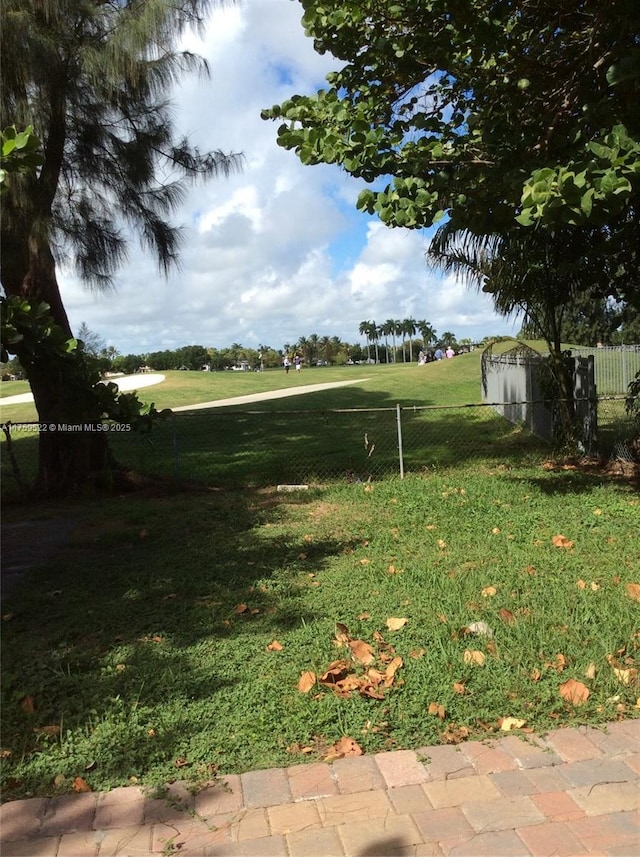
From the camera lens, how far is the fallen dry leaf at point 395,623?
3708 mm

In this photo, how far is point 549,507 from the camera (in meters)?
6.42

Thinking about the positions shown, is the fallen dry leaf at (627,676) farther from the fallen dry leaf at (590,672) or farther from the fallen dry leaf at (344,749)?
the fallen dry leaf at (344,749)

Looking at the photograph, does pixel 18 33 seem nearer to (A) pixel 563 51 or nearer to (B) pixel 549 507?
(A) pixel 563 51

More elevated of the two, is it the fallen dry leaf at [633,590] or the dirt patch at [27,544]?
the dirt patch at [27,544]

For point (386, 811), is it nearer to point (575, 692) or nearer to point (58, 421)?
point (575, 692)

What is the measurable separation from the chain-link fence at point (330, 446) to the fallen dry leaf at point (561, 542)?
3.08 metres

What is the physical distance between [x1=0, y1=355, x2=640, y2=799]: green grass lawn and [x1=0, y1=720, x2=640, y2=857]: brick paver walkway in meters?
0.13

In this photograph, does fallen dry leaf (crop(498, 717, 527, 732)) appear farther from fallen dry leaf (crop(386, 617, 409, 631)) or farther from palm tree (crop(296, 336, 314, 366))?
palm tree (crop(296, 336, 314, 366))

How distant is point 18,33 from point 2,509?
5004 mm

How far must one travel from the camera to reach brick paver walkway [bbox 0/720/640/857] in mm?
2160

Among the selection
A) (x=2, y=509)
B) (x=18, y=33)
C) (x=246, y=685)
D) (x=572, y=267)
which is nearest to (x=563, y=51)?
(x=572, y=267)

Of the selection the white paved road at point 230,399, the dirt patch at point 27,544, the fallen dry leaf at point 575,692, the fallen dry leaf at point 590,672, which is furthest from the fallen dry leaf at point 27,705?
the white paved road at point 230,399

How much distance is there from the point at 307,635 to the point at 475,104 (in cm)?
516

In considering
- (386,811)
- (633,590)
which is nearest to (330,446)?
(633,590)
